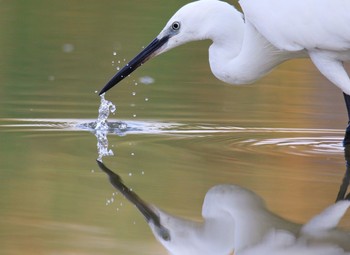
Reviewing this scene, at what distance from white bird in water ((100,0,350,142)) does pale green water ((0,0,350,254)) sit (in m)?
0.51

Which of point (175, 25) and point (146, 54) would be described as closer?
point (175, 25)

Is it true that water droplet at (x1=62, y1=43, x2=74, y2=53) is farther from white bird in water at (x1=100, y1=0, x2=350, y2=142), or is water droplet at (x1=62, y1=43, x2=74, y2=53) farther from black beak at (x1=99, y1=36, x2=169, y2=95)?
white bird in water at (x1=100, y1=0, x2=350, y2=142)

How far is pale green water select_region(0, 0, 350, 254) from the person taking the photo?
223 inches

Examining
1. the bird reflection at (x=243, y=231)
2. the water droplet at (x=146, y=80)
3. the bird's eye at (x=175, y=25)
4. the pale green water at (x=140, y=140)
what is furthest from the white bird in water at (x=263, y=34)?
the water droplet at (x=146, y=80)

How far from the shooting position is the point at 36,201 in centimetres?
595

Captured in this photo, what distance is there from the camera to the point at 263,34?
733cm

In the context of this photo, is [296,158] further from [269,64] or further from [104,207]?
[104,207]

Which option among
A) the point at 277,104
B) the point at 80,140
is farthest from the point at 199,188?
the point at 277,104

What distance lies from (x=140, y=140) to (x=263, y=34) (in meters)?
1.03

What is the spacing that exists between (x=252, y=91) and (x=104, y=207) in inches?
157

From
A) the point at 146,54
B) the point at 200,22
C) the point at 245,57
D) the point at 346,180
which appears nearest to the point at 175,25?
the point at 200,22

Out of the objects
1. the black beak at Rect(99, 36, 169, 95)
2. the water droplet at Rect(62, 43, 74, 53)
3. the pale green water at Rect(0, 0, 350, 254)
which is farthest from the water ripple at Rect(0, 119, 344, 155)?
the water droplet at Rect(62, 43, 74, 53)

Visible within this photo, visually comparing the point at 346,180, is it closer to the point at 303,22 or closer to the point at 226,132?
the point at 303,22

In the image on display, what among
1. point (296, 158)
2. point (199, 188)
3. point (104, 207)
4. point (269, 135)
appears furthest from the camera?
point (269, 135)
